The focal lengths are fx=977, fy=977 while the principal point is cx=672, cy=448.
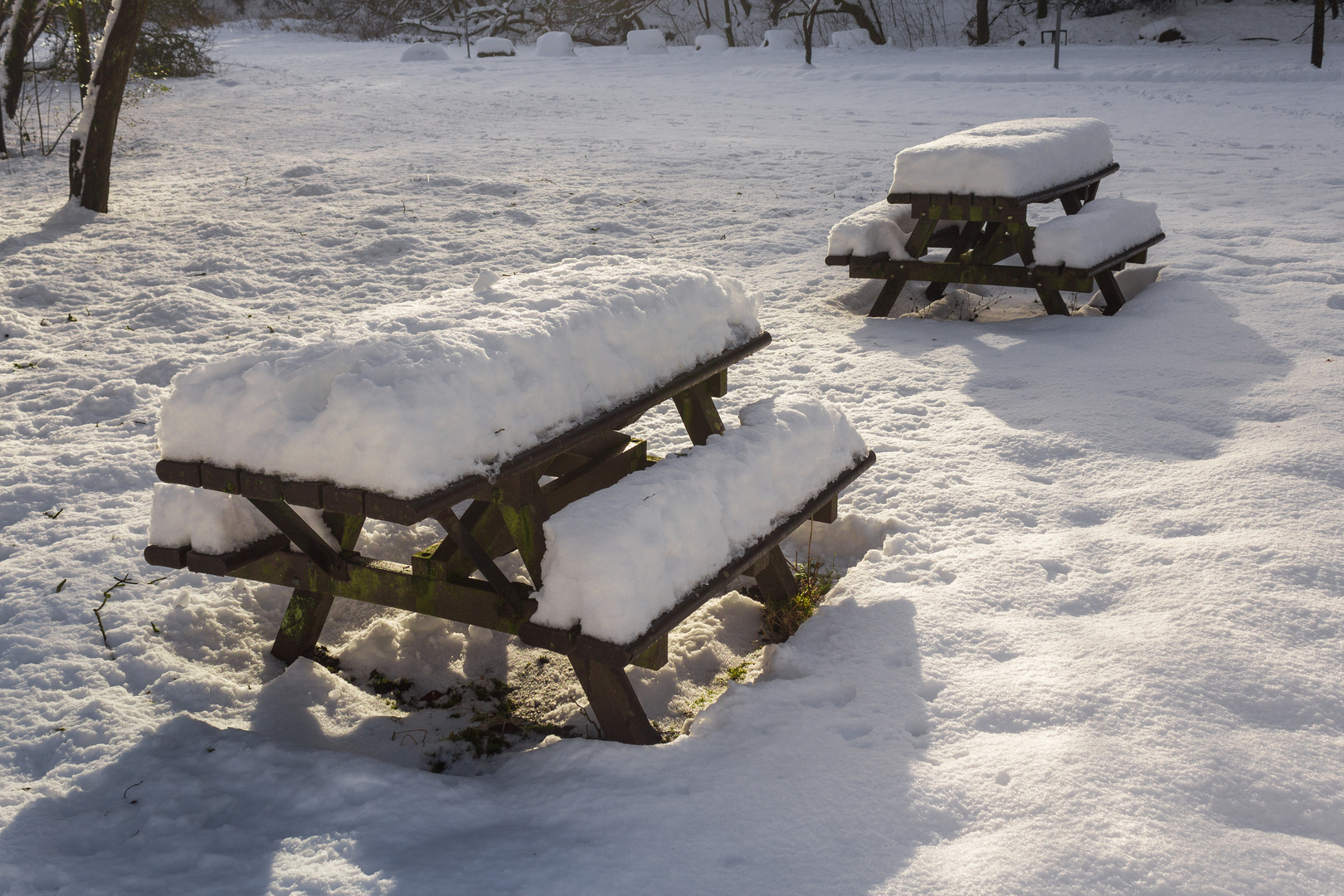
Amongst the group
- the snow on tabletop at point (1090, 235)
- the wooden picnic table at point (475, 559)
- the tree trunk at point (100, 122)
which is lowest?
the wooden picnic table at point (475, 559)

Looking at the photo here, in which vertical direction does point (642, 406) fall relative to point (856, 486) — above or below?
above

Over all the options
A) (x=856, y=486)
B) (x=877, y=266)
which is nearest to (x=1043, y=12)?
(x=877, y=266)

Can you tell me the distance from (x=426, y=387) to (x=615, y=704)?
0.90 m

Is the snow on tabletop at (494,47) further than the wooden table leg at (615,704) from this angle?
Yes

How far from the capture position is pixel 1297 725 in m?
2.21

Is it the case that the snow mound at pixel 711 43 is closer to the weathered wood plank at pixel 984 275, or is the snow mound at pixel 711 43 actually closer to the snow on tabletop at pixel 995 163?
the snow on tabletop at pixel 995 163

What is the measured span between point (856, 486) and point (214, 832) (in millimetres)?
2442

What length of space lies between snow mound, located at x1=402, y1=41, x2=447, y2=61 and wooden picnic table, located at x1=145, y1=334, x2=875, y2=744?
20.8 m

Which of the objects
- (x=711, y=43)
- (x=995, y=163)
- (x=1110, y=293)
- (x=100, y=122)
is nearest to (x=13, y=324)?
(x=100, y=122)

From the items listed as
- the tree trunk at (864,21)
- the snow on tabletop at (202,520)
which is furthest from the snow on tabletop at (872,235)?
the tree trunk at (864,21)

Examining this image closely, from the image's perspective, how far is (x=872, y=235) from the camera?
5.72m

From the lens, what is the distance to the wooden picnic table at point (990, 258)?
17.2 ft

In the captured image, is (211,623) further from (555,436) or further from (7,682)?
(555,436)

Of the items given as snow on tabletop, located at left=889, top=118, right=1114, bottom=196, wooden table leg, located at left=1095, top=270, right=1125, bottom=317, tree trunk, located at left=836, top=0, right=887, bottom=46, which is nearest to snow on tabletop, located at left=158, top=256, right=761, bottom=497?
snow on tabletop, located at left=889, top=118, right=1114, bottom=196
